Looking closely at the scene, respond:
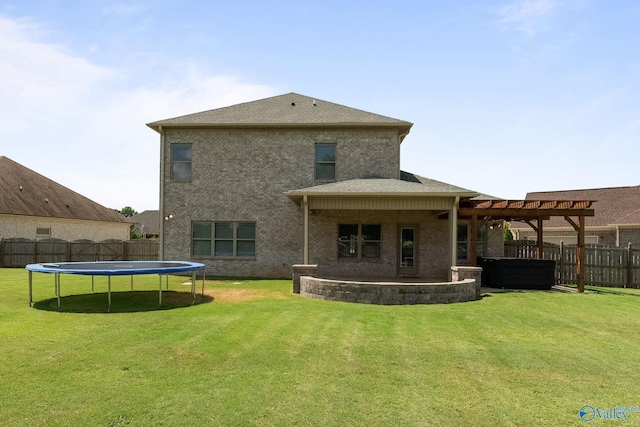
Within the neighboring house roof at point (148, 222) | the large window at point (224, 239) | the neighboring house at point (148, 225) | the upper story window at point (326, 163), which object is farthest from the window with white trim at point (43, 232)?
the neighboring house roof at point (148, 222)

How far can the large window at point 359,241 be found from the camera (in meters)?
15.7

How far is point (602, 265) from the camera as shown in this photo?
51.0ft

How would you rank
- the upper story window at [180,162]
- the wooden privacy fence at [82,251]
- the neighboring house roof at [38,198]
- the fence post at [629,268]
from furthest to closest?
the neighboring house roof at [38,198]
the wooden privacy fence at [82,251]
the upper story window at [180,162]
the fence post at [629,268]

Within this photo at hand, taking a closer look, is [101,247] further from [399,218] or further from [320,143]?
[399,218]

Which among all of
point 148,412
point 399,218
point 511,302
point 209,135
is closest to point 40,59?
point 209,135

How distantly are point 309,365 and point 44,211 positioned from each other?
27.6 m

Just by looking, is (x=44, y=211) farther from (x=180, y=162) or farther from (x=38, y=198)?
(x=180, y=162)


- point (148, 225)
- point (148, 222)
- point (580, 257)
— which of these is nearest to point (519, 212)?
point (580, 257)

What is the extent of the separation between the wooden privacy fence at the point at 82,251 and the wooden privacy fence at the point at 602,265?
2009 centimetres

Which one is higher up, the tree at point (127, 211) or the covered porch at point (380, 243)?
the tree at point (127, 211)

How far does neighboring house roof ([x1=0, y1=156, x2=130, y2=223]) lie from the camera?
2484 cm

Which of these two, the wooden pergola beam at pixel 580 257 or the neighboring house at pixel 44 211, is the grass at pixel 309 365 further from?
the neighboring house at pixel 44 211

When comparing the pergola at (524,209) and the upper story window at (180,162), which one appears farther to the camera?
the upper story window at (180,162)

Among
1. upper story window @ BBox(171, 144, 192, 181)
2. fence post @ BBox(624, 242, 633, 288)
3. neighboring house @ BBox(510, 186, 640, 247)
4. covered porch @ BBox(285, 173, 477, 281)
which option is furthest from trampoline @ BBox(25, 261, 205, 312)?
neighboring house @ BBox(510, 186, 640, 247)
